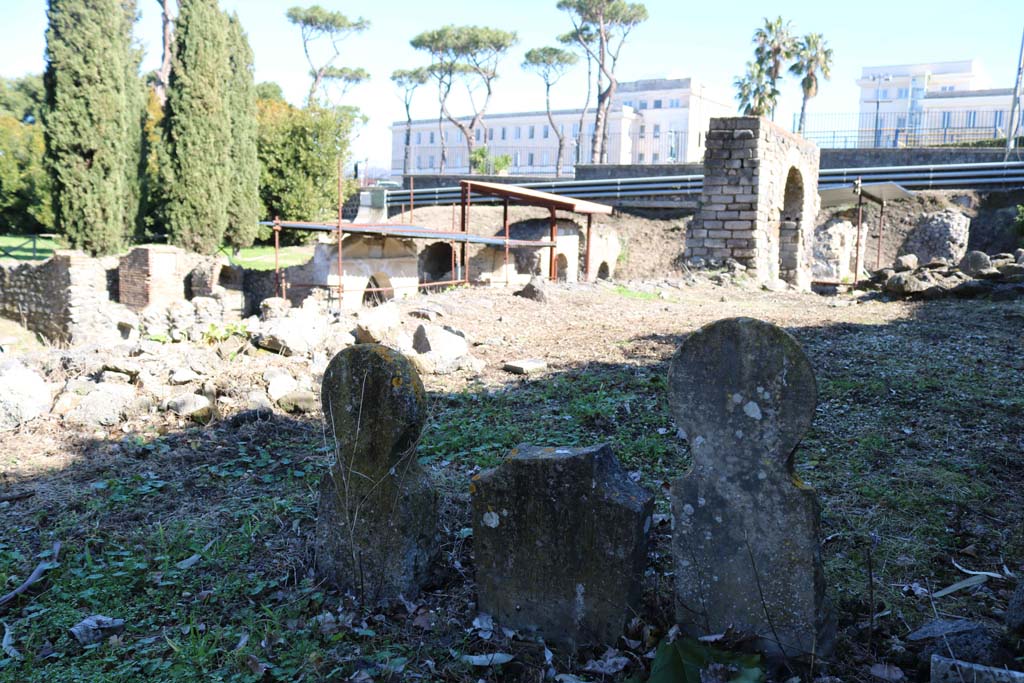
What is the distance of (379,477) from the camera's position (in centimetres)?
323

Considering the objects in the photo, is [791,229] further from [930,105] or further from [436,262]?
[930,105]

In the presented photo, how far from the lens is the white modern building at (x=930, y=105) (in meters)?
33.3

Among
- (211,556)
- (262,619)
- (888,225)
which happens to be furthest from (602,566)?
(888,225)

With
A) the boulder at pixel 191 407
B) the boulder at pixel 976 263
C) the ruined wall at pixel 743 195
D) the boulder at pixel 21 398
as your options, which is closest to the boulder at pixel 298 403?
the boulder at pixel 191 407

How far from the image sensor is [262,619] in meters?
3.09

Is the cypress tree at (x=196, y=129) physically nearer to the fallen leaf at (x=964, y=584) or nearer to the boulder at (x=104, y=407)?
the boulder at (x=104, y=407)

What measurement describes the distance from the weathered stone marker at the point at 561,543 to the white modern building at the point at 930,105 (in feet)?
108

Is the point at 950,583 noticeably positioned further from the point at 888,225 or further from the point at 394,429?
the point at 888,225

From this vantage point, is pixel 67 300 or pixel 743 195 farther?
pixel 67 300

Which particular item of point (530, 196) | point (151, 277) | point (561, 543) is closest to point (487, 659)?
point (561, 543)

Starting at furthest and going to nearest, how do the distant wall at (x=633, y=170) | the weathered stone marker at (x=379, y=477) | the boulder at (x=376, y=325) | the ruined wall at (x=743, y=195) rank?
the distant wall at (x=633, y=170)
the ruined wall at (x=743, y=195)
the boulder at (x=376, y=325)
the weathered stone marker at (x=379, y=477)

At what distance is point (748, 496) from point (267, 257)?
24.4 meters

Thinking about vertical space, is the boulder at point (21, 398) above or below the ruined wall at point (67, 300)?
above

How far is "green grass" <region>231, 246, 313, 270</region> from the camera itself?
23328 millimetres
